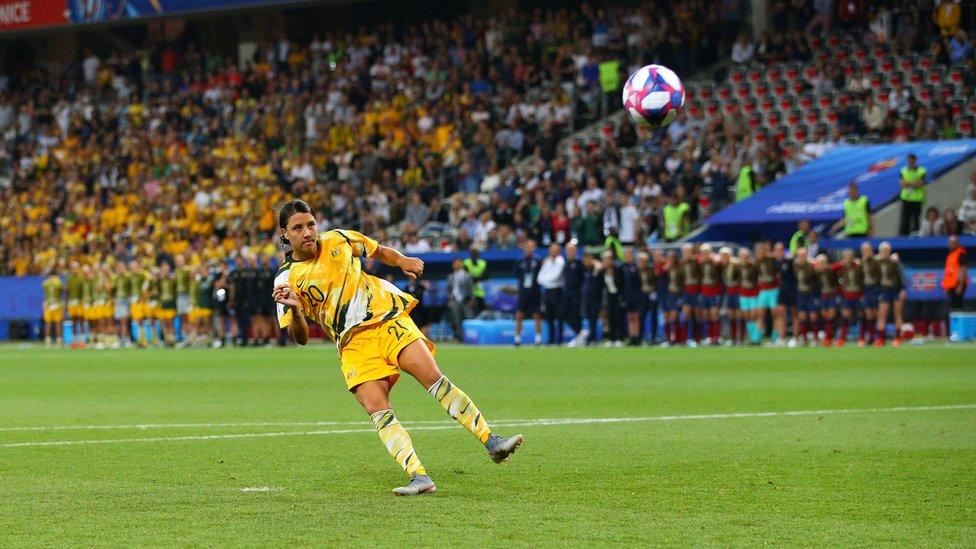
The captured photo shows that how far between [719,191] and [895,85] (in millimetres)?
4721

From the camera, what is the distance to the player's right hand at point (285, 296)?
8570 mm

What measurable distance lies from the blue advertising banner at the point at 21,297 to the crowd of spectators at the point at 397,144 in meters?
0.76

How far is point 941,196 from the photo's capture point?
29500mm

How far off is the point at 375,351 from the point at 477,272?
22510 mm

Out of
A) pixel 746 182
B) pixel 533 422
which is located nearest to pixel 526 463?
pixel 533 422

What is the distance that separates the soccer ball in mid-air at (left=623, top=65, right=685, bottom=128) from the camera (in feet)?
48.4

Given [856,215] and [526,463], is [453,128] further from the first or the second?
[526,463]

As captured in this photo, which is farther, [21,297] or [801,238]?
[21,297]

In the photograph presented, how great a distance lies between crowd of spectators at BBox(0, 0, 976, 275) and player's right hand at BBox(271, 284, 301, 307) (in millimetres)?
22830

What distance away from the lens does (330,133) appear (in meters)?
43.2

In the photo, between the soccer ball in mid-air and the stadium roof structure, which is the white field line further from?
the stadium roof structure

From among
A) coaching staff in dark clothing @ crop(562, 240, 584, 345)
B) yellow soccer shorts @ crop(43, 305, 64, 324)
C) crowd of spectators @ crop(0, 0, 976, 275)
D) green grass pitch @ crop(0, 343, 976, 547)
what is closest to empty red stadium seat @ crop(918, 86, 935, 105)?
crowd of spectators @ crop(0, 0, 976, 275)

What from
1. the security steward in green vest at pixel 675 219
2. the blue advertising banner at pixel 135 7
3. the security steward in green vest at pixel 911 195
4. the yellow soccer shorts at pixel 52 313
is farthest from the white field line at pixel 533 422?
the blue advertising banner at pixel 135 7

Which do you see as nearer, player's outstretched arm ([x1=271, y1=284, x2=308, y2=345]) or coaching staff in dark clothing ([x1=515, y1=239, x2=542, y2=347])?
player's outstretched arm ([x1=271, y1=284, x2=308, y2=345])
